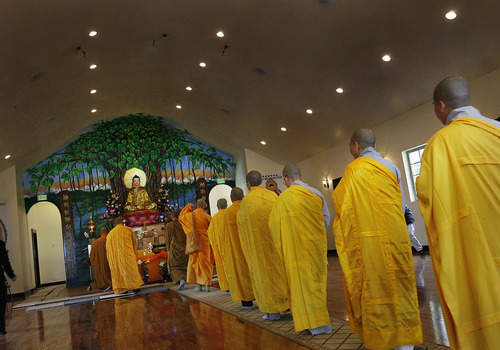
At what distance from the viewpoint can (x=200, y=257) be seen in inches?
304

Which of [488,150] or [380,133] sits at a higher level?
[380,133]

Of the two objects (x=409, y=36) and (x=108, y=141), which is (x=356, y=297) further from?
(x=108, y=141)

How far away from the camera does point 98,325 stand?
5.57 meters

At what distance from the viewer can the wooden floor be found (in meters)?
3.62

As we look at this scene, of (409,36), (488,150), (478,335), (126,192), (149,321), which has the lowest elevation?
(149,321)

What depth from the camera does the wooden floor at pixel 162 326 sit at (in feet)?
11.9

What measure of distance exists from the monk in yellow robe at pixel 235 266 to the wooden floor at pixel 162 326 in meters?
0.29

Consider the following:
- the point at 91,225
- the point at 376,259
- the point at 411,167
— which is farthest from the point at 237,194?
the point at 91,225

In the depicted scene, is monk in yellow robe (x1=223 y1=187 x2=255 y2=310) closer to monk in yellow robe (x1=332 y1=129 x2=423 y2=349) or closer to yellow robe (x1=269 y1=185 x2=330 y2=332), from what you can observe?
yellow robe (x1=269 y1=185 x2=330 y2=332)

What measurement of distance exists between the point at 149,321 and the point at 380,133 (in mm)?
7403

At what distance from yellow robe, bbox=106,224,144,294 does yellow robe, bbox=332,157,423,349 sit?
23.4 ft

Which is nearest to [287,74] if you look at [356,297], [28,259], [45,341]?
[45,341]

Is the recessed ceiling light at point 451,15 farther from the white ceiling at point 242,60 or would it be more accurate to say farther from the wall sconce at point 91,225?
the wall sconce at point 91,225

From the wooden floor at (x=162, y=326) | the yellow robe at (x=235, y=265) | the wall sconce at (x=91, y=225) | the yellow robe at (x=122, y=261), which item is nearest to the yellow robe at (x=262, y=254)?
the wooden floor at (x=162, y=326)
